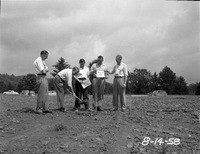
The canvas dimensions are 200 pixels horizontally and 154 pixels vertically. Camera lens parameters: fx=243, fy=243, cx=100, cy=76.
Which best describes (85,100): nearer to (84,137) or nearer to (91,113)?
(91,113)

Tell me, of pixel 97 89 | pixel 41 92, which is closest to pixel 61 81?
pixel 41 92

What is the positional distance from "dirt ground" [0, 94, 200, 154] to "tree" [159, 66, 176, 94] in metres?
64.2

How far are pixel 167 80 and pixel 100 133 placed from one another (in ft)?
225

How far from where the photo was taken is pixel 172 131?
6711 millimetres

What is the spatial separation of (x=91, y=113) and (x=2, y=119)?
9.73 feet

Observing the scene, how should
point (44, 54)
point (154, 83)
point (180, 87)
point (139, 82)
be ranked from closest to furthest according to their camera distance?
1. point (44, 54)
2. point (180, 87)
3. point (154, 83)
4. point (139, 82)

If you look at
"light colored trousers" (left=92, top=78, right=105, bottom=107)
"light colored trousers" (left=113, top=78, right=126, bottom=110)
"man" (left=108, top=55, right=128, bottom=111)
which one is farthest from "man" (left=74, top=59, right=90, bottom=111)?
"light colored trousers" (left=113, top=78, right=126, bottom=110)

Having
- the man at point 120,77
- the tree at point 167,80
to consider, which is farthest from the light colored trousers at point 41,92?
the tree at point 167,80

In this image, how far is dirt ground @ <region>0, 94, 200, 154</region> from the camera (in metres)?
5.53

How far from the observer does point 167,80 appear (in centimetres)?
7200

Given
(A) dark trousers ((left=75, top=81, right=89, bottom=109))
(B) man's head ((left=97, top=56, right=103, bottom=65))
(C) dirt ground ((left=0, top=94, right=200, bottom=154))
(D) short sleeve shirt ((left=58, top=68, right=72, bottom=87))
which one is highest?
(B) man's head ((left=97, top=56, right=103, bottom=65))

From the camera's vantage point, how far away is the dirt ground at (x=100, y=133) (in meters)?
5.53

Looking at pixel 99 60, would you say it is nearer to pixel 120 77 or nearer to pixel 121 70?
pixel 121 70

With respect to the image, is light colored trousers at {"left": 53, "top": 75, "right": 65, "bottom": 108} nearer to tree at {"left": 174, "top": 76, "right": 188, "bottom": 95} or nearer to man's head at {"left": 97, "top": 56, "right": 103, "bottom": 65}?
man's head at {"left": 97, "top": 56, "right": 103, "bottom": 65}
